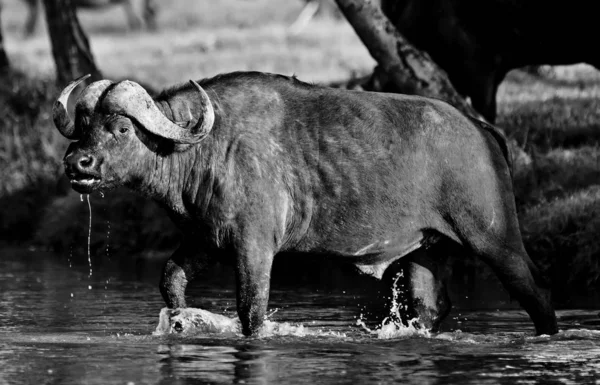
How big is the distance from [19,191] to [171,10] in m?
30.2

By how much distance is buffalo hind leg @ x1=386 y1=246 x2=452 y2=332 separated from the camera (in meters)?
11.3

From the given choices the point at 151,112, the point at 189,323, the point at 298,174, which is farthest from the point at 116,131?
the point at 189,323

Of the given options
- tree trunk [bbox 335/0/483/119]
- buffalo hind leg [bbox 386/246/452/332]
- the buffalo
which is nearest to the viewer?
buffalo hind leg [bbox 386/246/452/332]

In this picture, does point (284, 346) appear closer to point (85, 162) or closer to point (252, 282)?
point (252, 282)

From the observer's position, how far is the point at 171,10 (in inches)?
1918

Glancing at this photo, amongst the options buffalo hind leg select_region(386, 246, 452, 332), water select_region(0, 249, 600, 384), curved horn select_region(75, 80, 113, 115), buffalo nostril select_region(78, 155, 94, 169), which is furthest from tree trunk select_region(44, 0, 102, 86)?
buffalo nostril select_region(78, 155, 94, 169)

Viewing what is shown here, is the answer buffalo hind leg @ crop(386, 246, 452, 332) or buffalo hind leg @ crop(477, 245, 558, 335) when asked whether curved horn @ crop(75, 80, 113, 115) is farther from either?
buffalo hind leg @ crop(477, 245, 558, 335)

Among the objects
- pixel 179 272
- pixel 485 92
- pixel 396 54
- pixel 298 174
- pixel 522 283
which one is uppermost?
pixel 396 54

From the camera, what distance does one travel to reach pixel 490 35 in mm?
16562

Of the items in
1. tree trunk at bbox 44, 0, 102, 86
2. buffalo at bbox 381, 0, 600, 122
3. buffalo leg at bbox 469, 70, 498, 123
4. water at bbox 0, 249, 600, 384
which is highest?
tree trunk at bbox 44, 0, 102, 86

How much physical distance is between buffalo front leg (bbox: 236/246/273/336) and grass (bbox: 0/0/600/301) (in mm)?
3621

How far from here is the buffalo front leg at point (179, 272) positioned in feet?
35.7

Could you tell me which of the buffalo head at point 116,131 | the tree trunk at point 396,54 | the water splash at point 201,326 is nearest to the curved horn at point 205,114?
the buffalo head at point 116,131

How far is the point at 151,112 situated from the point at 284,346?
1814 millimetres
